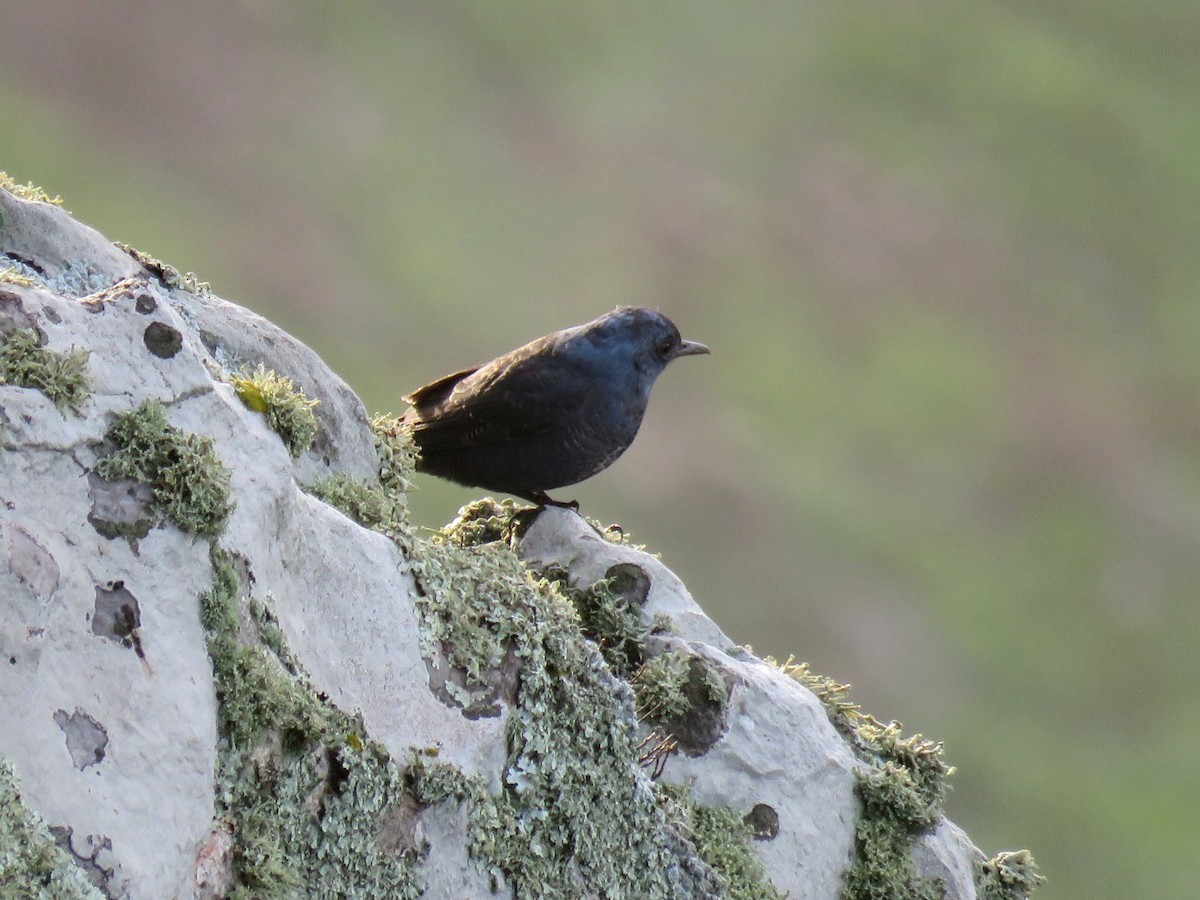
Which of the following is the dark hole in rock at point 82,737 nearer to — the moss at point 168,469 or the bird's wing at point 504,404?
the moss at point 168,469

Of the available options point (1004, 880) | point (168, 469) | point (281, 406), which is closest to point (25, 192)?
point (281, 406)

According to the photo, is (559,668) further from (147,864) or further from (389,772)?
(147,864)

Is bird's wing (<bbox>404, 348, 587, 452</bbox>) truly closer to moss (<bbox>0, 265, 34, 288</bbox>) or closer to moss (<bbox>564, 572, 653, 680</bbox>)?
moss (<bbox>564, 572, 653, 680</bbox>)

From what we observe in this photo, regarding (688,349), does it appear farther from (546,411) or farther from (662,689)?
(662,689)

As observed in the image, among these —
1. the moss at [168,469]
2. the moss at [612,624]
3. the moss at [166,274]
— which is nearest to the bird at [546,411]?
the moss at [612,624]

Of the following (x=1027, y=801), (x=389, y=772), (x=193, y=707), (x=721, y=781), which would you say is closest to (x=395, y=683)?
(x=389, y=772)

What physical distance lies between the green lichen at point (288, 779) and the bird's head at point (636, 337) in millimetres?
3452

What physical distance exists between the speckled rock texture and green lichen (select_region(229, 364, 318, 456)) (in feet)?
0.35

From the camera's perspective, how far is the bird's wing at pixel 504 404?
674 centimetres

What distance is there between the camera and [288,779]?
369 centimetres

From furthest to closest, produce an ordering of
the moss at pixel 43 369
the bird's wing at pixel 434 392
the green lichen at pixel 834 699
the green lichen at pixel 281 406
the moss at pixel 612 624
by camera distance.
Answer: the bird's wing at pixel 434 392 < the green lichen at pixel 834 699 < the moss at pixel 612 624 < the green lichen at pixel 281 406 < the moss at pixel 43 369

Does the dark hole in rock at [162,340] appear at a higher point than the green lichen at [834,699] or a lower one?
lower

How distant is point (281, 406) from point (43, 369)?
2.90ft

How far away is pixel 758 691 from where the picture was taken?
4988 mm
